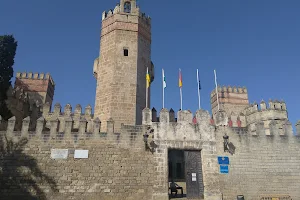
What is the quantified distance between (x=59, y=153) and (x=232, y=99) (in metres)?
22.6

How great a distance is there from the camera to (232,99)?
28.4m

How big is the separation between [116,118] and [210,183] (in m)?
5.79

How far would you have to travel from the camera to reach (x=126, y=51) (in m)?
14.7

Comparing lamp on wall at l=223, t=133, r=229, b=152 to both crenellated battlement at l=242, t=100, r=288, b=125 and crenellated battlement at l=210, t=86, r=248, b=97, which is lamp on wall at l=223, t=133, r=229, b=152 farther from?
crenellated battlement at l=210, t=86, r=248, b=97

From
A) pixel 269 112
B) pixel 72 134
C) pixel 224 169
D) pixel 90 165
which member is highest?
pixel 269 112

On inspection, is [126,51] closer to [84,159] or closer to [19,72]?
[84,159]

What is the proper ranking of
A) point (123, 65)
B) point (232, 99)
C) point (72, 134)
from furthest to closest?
point (232, 99) → point (123, 65) → point (72, 134)

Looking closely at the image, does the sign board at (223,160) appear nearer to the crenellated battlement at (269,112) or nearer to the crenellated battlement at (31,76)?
the crenellated battlement at (269,112)

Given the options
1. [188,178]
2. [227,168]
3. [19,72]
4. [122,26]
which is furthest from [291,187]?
[19,72]

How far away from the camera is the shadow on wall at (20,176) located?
9930 millimetres

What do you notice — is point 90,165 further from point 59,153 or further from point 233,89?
point 233,89

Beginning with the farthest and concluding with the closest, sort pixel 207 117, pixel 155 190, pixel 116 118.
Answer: pixel 116 118, pixel 207 117, pixel 155 190

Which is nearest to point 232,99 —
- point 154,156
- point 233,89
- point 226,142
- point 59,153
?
point 233,89

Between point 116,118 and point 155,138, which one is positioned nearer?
point 155,138
